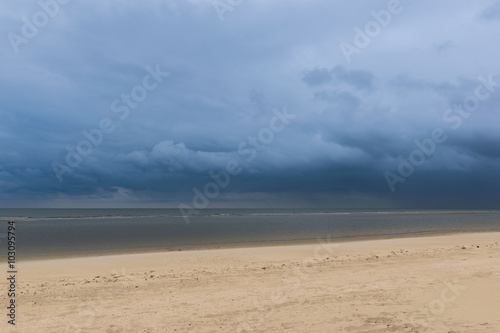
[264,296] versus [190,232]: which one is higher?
[190,232]

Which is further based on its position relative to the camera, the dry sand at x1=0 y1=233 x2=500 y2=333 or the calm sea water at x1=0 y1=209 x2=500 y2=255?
the calm sea water at x1=0 y1=209 x2=500 y2=255

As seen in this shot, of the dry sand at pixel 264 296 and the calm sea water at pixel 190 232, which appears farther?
the calm sea water at pixel 190 232

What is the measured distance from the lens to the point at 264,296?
1218 centimetres

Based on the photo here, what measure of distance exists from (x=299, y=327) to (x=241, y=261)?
11533mm

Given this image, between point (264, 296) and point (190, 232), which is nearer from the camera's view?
point (264, 296)

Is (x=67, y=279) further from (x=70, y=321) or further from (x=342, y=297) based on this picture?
(x=342, y=297)

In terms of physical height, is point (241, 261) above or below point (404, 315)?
above

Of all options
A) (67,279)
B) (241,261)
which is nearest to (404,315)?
(241,261)

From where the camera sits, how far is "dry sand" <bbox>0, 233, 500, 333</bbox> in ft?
31.0

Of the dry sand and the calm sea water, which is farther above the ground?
the calm sea water

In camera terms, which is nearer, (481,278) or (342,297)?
(342,297)

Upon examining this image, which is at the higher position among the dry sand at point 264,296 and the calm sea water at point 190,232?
the calm sea water at point 190,232

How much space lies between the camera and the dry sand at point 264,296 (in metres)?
9.45

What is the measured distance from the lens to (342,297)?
1177 cm
